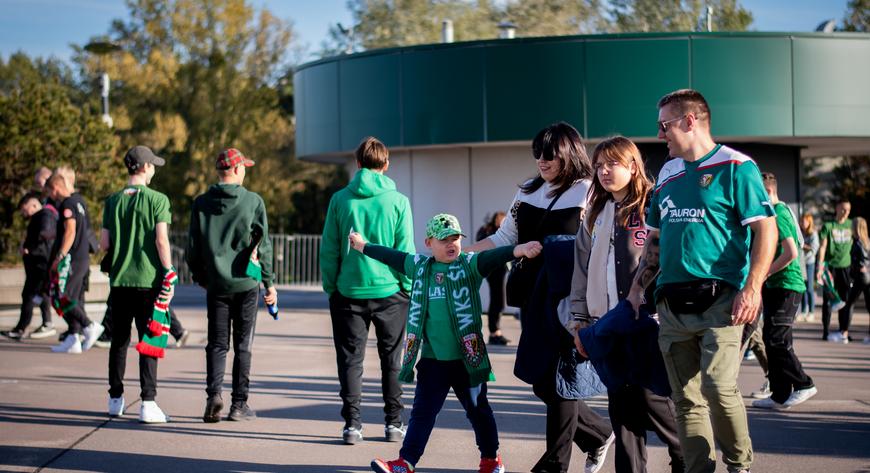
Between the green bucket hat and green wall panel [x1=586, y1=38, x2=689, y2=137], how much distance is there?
466 inches

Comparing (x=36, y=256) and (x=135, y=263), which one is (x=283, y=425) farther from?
(x=36, y=256)

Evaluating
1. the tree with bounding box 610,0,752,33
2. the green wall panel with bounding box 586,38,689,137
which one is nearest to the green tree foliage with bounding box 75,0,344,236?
the tree with bounding box 610,0,752,33

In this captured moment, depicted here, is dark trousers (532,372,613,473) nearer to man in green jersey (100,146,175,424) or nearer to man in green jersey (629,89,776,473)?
man in green jersey (629,89,776,473)

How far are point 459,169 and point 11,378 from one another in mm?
10869

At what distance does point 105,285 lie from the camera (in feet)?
53.8

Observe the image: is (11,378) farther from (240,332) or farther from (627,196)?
(627,196)

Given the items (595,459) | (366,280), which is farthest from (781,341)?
(366,280)

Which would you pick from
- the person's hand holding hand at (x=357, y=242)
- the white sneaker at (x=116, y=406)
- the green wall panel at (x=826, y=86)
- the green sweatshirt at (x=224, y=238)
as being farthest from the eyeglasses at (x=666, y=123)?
the green wall panel at (x=826, y=86)

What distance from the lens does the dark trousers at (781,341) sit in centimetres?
809

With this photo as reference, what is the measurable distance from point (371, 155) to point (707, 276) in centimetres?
293

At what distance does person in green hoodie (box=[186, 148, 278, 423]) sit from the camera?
7.62 m

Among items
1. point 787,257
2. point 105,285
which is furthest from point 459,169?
point 787,257

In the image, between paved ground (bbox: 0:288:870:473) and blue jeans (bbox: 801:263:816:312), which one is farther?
blue jeans (bbox: 801:263:816:312)

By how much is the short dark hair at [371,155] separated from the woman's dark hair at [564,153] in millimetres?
1697
